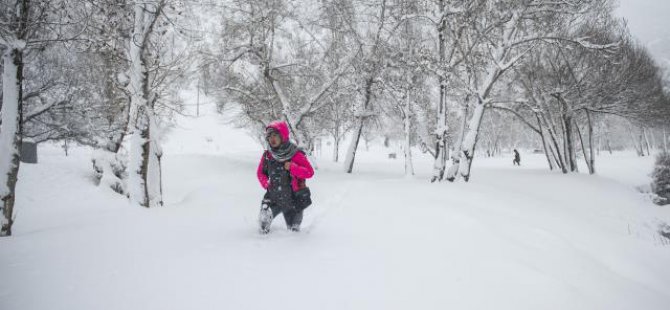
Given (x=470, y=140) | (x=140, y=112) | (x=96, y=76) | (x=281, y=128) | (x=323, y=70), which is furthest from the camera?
(x=323, y=70)

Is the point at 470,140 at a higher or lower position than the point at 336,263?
higher

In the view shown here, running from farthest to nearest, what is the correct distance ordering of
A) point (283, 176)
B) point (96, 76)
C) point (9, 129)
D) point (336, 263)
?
point (96, 76), point (9, 129), point (283, 176), point (336, 263)

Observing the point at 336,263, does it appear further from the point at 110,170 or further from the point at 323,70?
the point at 110,170

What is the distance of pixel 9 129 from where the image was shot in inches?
213

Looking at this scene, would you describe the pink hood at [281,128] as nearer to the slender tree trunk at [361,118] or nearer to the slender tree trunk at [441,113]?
the slender tree trunk at [441,113]

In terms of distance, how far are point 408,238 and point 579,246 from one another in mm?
2976

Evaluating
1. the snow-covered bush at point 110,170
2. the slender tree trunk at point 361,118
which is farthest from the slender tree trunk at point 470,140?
the snow-covered bush at point 110,170

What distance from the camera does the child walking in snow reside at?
4.35 meters

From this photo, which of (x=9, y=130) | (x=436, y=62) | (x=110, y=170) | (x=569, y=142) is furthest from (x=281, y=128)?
(x=569, y=142)

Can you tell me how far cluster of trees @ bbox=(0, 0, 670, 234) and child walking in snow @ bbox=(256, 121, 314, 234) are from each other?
10.8ft

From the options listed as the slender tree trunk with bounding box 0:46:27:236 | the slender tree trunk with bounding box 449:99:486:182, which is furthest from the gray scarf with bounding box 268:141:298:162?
the slender tree trunk with bounding box 449:99:486:182

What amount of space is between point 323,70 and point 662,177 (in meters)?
17.1

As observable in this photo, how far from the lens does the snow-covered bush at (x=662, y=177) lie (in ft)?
52.2

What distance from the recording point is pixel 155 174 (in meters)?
9.48
